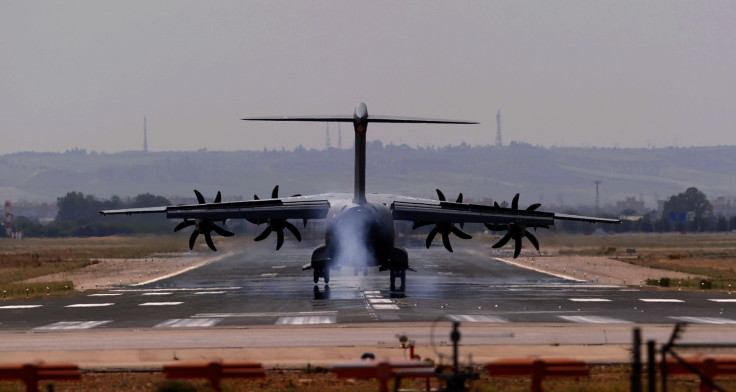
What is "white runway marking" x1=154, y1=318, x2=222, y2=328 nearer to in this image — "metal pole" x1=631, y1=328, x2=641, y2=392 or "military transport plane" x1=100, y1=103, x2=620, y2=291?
"military transport plane" x1=100, y1=103, x2=620, y2=291

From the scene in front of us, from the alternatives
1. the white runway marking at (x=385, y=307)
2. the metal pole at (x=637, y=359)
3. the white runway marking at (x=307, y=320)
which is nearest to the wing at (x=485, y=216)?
the white runway marking at (x=385, y=307)

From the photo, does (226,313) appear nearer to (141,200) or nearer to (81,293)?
(81,293)

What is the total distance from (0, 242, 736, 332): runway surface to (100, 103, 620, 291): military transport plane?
1.95 metres

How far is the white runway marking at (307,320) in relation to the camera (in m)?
39.7

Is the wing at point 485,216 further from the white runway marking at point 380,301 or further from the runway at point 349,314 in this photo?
the white runway marking at point 380,301

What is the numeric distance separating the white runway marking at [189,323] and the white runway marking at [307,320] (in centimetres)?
233

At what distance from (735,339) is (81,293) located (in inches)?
1437

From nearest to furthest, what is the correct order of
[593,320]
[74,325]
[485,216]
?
1. [74,325]
2. [593,320]
3. [485,216]

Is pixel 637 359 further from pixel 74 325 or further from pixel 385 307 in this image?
pixel 385 307

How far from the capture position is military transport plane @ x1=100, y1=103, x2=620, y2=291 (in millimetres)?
51281

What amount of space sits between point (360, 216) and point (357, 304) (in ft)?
14.1

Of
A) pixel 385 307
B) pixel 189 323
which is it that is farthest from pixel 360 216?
pixel 189 323

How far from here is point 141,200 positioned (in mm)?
154625

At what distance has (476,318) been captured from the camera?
40344 millimetres
